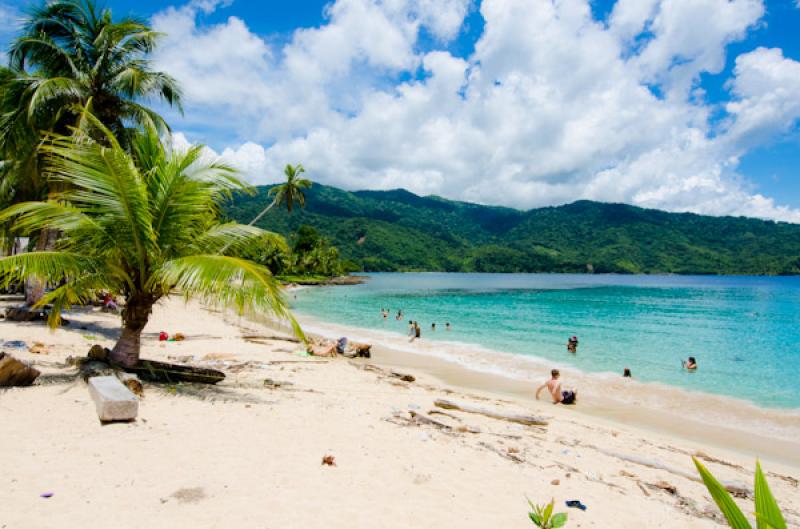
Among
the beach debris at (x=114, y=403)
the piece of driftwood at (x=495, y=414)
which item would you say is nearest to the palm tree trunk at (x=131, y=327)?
the beach debris at (x=114, y=403)

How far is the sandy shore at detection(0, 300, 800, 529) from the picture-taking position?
427 cm

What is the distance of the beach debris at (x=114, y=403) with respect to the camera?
18.9 ft

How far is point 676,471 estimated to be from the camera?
7367mm

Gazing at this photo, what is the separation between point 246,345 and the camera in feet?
54.6

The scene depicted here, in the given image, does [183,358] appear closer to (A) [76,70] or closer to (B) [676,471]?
(A) [76,70]

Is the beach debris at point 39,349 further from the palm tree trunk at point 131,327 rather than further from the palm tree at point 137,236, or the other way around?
the palm tree trunk at point 131,327

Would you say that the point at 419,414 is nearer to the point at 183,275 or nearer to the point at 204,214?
the point at 183,275

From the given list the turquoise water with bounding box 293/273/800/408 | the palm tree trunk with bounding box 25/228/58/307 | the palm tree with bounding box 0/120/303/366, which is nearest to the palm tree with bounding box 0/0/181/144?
the palm tree trunk with bounding box 25/228/58/307

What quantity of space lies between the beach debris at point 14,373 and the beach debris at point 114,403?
1.58 m

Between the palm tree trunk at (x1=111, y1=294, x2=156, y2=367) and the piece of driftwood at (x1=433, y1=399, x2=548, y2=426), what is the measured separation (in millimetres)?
6443

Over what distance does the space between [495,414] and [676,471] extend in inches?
138

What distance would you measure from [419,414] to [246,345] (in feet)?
34.0

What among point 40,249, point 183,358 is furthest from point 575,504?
point 40,249

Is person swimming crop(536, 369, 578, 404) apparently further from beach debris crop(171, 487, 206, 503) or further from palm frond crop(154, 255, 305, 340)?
beach debris crop(171, 487, 206, 503)
